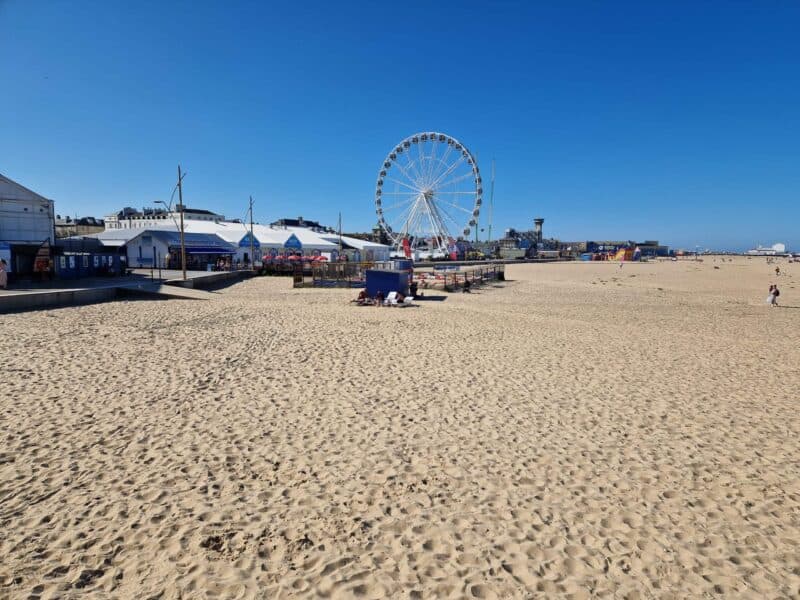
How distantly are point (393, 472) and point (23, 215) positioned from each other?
102 ft

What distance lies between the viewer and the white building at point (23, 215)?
24750 mm

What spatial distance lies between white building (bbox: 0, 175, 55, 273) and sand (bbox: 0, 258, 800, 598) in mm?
20569

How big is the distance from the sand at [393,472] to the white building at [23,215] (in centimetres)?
2057

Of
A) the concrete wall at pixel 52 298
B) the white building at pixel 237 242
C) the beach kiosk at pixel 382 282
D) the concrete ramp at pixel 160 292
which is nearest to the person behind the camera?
the concrete wall at pixel 52 298

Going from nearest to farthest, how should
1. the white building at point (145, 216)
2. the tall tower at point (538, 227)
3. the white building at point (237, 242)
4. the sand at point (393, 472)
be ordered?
the sand at point (393, 472), the white building at point (237, 242), the white building at point (145, 216), the tall tower at point (538, 227)

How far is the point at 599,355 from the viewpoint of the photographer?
1102cm

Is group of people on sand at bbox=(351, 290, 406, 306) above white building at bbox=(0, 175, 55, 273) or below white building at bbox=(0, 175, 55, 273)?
below

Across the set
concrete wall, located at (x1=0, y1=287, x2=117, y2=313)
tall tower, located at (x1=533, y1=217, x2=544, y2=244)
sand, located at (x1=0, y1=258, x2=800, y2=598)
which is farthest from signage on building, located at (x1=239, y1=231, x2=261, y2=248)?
tall tower, located at (x1=533, y1=217, x2=544, y2=244)

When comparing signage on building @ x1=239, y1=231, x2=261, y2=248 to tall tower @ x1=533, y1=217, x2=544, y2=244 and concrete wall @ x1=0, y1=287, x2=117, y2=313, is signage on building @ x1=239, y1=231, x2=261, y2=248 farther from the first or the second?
tall tower @ x1=533, y1=217, x2=544, y2=244

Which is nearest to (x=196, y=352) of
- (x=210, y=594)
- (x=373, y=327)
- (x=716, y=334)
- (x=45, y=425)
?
(x=45, y=425)

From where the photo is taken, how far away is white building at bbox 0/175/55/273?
81.2ft

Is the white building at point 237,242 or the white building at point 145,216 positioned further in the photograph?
the white building at point 145,216

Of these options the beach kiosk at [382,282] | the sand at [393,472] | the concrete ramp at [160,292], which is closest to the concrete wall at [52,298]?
the concrete ramp at [160,292]

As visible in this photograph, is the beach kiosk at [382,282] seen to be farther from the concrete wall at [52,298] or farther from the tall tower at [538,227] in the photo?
the tall tower at [538,227]
